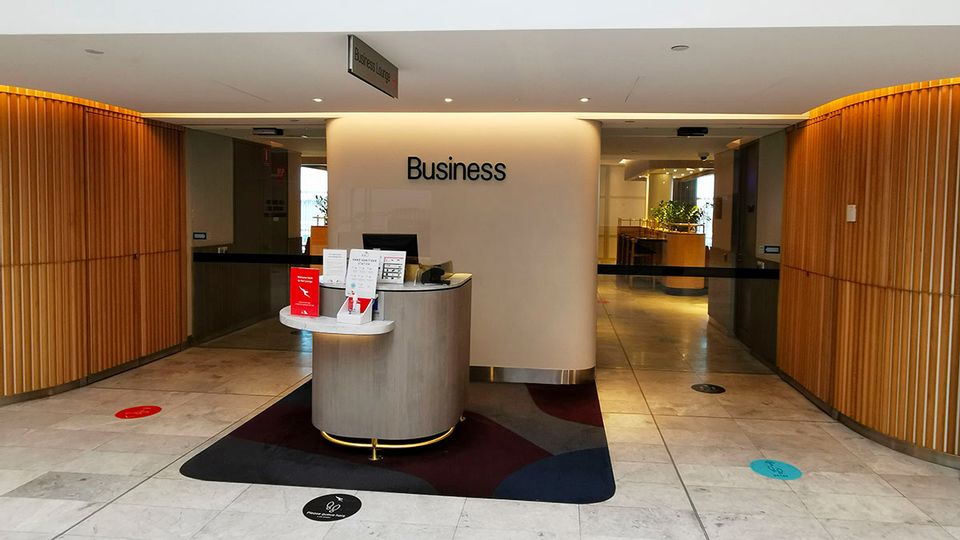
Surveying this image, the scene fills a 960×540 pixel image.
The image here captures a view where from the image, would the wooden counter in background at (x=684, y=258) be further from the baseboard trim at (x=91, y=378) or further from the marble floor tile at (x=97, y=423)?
the baseboard trim at (x=91, y=378)

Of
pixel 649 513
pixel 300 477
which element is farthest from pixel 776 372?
pixel 300 477

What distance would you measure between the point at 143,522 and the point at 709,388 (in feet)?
18.2

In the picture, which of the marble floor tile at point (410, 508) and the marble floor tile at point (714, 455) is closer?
the marble floor tile at point (410, 508)

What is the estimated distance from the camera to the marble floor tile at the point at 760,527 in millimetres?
4004

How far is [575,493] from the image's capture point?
15.1ft

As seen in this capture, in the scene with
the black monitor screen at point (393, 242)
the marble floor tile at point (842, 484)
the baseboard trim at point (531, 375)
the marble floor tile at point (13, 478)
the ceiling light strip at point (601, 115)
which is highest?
the ceiling light strip at point (601, 115)

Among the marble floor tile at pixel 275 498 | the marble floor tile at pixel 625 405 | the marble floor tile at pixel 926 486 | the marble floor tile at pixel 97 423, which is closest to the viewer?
the marble floor tile at pixel 275 498

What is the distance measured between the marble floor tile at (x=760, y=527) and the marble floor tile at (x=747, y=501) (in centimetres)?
7

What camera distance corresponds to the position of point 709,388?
23.9ft

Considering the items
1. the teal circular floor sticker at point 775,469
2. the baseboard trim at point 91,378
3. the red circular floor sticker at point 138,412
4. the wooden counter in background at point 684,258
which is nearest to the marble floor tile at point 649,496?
the teal circular floor sticker at point 775,469

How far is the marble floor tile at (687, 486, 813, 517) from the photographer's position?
4.34 meters

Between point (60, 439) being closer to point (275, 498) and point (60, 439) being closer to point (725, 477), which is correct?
point (275, 498)

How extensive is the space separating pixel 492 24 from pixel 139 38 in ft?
7.25

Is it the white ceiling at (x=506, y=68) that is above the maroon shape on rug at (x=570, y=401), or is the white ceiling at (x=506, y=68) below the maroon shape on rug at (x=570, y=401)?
above
